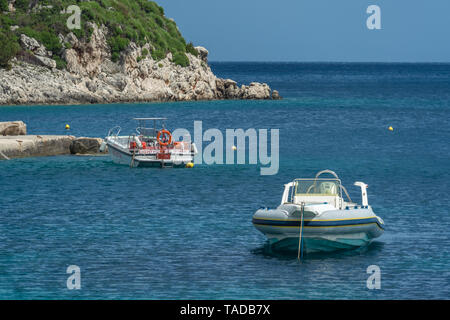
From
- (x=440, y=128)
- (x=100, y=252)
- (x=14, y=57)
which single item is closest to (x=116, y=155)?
(x=100, y=252)

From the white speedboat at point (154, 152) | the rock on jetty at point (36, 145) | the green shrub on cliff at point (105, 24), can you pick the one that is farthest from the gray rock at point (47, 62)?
the white speedboat at point (154, 152)

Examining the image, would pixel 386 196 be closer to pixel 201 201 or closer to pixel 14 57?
pixel 201 201

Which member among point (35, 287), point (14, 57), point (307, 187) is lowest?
point (35, 287)

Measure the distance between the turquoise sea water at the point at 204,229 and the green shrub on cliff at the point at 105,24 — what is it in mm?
60009

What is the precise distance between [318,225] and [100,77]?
301 ft

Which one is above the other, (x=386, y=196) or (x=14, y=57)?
(x=14, y=57)

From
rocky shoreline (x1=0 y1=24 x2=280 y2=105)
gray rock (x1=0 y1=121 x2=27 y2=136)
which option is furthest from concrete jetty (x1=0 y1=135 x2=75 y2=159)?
rocky shoreline (x1=0 y1=24 x2=280 y2=105)

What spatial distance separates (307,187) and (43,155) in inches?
1078

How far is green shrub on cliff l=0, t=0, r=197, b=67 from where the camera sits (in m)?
112

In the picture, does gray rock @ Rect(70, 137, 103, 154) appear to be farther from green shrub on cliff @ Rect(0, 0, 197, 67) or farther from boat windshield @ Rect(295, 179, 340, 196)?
green shrub on cliff @ Rect(0, 0, 197, 67)

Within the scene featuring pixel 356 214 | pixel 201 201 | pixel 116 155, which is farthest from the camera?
pixel 116 155
